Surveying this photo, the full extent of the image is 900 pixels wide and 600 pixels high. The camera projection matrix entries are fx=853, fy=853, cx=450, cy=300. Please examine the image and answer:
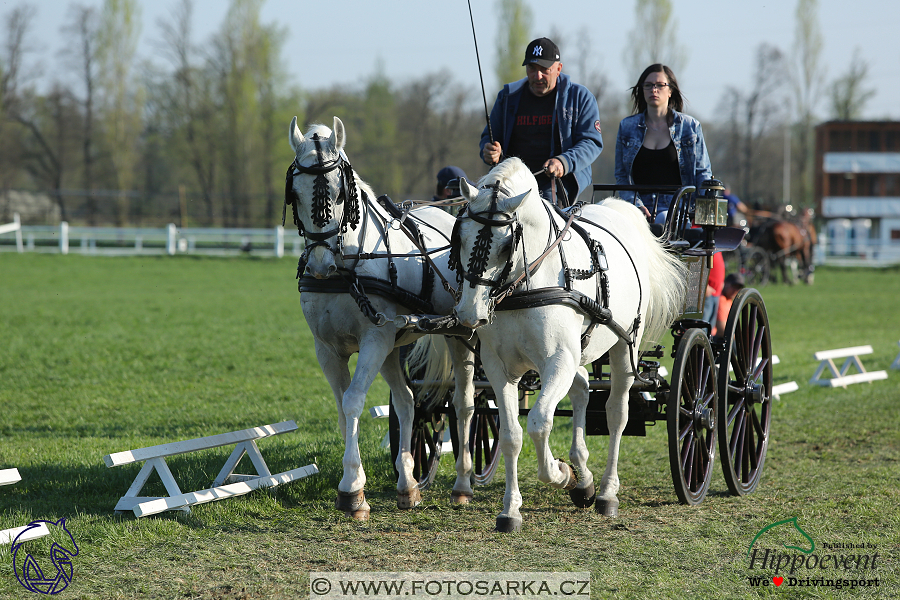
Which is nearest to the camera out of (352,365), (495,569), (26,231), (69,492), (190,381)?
(495,569)

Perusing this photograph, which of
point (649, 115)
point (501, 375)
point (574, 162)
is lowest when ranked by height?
point (501, 375)

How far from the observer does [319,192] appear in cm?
415

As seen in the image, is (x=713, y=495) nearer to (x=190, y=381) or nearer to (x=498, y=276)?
(x=498, y=276)

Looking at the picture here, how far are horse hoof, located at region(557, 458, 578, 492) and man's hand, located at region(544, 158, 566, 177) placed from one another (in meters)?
1.66

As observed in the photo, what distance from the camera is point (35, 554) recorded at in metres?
3.98

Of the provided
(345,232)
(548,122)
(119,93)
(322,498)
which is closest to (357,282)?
(345,232)

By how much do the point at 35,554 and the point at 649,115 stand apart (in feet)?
15.5

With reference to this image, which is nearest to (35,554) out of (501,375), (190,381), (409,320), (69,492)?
(69,492)

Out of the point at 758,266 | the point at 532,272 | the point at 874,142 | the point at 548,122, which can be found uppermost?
the point at 874,142

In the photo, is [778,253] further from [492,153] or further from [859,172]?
[859,172]

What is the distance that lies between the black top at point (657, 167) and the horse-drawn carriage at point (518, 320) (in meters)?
0.20

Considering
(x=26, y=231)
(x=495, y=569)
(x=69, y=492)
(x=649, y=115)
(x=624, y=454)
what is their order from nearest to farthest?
1. (x=495, y=569)
2. (x=69, y=492)
3. (x=649, y=115)
4. (x=624, y=454)
5. (x=26, y=231)

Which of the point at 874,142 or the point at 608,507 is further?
the point at 874,142

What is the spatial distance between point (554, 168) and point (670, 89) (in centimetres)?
153
